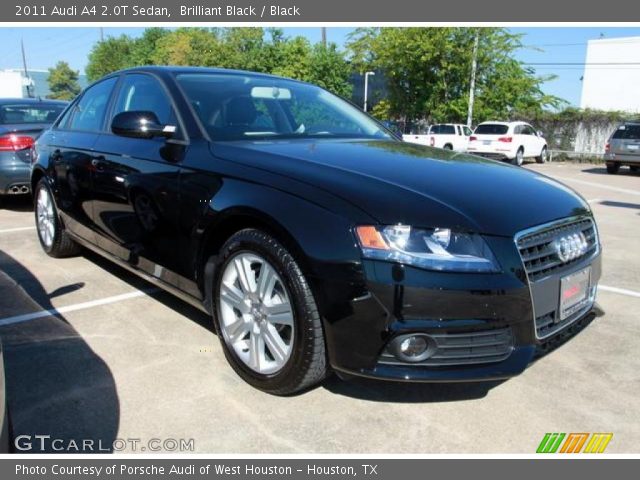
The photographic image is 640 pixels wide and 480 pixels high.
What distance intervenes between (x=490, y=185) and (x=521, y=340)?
0.76m

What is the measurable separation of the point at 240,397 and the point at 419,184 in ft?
4.42

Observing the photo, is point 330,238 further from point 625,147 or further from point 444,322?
point 625,147

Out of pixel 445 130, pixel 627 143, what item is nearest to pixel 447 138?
pixel 445 130

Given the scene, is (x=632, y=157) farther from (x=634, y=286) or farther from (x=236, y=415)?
(x=236, y=415)

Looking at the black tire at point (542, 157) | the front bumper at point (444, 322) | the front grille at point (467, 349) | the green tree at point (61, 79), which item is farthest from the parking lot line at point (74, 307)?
the green tree at point (61, 79)

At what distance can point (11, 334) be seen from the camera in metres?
3.37

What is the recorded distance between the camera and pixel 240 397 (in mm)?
2699

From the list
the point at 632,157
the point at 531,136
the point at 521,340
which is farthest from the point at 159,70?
the point at 531,136

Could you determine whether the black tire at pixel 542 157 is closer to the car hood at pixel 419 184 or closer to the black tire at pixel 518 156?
the black tire at pixel 518 156

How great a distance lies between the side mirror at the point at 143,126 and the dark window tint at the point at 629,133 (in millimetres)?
17942

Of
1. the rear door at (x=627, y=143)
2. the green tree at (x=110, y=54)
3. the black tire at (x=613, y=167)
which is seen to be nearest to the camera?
the rear door at (x=627, y=143)

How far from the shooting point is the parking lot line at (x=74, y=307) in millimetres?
3607

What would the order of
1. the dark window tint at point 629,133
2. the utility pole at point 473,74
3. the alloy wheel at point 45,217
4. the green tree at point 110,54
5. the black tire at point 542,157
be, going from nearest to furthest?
the alloy wheel at point 45,217 → the dark window tint at point 629,133 → the black tire at point 542,157 → the utility pole at point 473,74 → the green tree at point 110,54

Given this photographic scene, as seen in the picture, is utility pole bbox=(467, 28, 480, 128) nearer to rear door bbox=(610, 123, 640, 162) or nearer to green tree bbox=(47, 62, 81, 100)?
rear door bbox=(610, 123, 640, 162)
